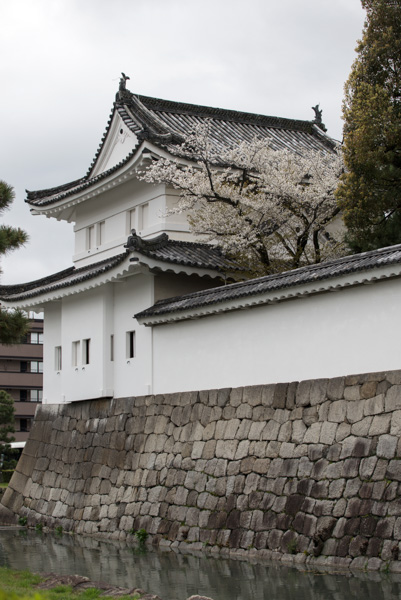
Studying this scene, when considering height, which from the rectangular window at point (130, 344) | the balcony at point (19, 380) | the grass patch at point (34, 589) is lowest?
the grass patch at point (34, 589)

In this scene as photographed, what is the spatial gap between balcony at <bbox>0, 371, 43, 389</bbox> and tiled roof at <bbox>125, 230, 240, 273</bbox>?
4187 centimetres

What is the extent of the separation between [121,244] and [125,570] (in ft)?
31.0

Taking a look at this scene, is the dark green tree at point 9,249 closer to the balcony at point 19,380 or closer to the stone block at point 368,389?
the stone block at point 368,389

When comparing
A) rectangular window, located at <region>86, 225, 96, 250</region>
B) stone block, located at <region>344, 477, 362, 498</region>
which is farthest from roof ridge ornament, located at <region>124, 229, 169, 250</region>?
stone block, located at <region>344, 477, 362, 498</region>

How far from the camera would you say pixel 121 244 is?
19703mm

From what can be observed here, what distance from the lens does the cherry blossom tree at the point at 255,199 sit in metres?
17.1

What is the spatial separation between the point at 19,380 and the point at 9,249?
44153 millimetres

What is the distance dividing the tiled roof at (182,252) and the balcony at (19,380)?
41.9 m

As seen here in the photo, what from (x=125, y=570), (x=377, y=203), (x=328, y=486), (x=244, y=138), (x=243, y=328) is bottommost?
(x=125, y=570)

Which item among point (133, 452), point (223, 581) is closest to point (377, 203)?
point (133, 452)

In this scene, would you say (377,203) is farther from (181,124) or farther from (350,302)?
(181,124)

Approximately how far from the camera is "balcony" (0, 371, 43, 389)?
57094 mm

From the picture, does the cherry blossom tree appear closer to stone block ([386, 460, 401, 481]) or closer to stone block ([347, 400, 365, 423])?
stone block ([347, 400, 365, 423])

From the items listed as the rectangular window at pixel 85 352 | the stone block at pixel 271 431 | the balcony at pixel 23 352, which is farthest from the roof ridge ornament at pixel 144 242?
the balcony at pixel 23 352
